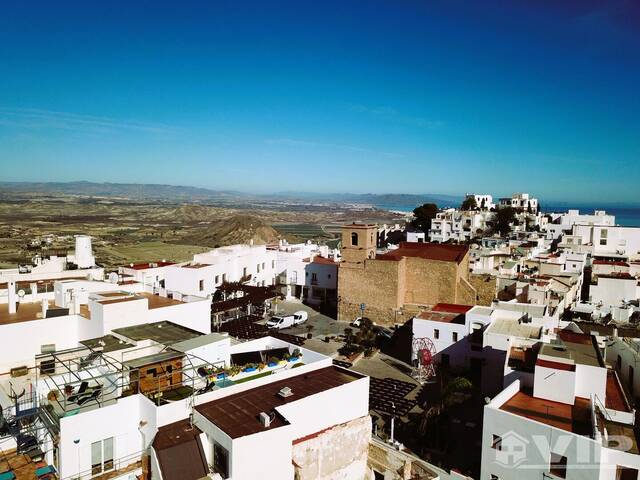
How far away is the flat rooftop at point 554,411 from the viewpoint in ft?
43.6

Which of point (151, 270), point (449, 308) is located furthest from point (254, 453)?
point (151, 270)

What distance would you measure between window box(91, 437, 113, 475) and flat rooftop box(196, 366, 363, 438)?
2189 mm

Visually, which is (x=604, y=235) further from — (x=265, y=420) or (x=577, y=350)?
(x=265, y=420)

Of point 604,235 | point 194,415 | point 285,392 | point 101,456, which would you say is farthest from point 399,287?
point 604,235

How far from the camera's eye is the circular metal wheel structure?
22.6 m

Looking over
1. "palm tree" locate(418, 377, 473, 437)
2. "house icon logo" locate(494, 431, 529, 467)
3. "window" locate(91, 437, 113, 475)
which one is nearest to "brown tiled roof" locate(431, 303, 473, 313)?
"palm tree" locate(418, 377, 473, 437)

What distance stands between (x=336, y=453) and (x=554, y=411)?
6835 mm

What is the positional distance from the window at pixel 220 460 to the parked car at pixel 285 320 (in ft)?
62.0

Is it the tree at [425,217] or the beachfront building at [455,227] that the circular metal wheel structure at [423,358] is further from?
the tree at [425,217]

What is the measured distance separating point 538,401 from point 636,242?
4431cm

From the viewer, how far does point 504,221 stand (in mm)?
64688

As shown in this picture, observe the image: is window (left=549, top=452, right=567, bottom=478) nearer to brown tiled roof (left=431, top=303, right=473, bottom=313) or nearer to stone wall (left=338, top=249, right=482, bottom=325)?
brown tiled roof (left=431, top=303, right=473, bottom=313)

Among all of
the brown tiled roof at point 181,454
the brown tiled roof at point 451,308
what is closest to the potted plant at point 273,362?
the brown tiled roof at point 181,454

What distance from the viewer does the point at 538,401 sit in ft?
49.5
